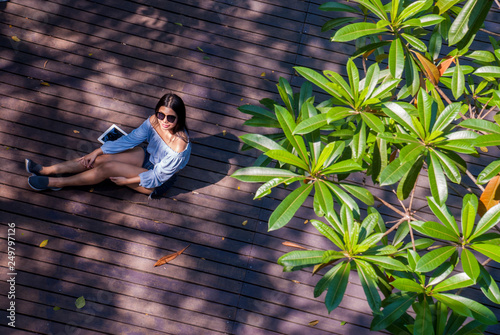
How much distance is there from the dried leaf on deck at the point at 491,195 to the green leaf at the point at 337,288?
0.69 metres

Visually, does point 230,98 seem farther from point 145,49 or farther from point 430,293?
point 430,293

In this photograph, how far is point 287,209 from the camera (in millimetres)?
1718

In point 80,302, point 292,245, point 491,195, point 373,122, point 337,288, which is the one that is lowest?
point 80,302

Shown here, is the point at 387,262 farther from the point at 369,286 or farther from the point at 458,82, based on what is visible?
the point at 458,82

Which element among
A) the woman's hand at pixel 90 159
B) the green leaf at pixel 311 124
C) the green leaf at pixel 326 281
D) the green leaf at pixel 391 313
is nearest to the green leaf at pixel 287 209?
the green leaf at pixel 311 124

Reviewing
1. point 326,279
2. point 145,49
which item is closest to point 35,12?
point 145,49

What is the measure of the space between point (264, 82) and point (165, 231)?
5.02 feet

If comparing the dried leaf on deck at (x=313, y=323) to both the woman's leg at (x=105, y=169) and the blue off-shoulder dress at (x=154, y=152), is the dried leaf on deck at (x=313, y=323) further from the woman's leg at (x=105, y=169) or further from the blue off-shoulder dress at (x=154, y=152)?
the woman's leg at (x=105, y=169)

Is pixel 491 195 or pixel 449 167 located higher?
pixel 449 167

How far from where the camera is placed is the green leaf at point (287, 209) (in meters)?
1.67

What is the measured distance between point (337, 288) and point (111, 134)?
2.28 metres

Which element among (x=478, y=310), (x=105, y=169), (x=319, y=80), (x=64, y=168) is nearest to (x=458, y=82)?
(x=319, y=80)

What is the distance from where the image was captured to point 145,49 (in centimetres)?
364

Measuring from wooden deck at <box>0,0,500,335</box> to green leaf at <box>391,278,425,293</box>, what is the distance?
4.63ft
